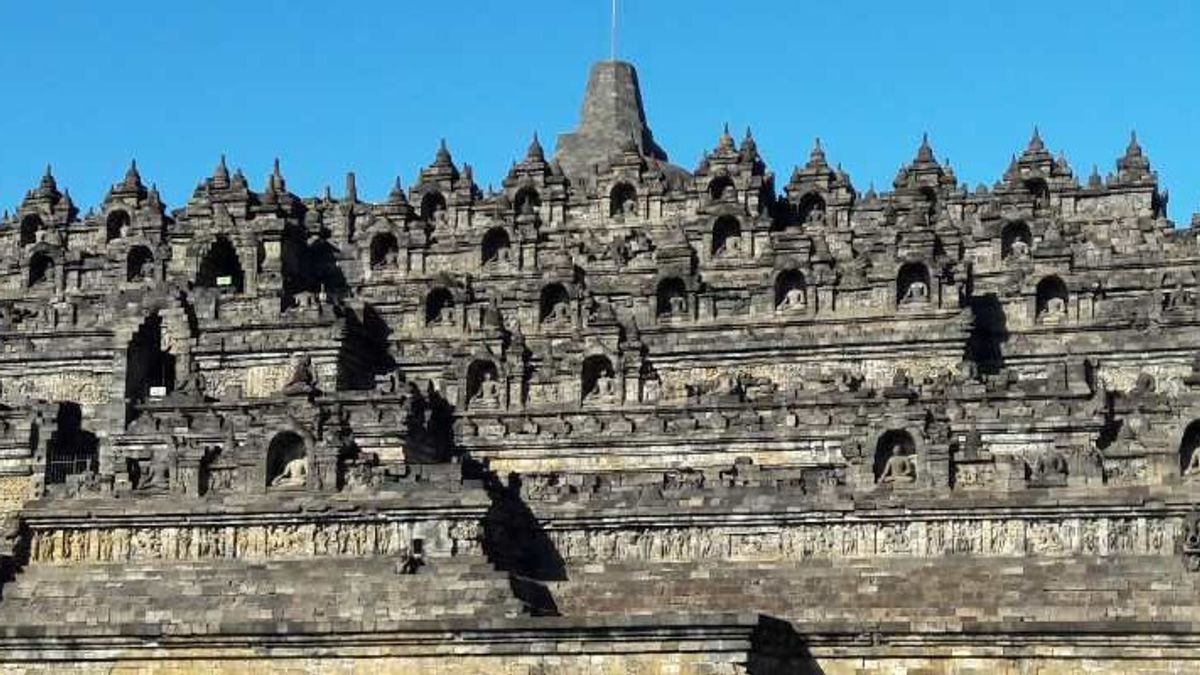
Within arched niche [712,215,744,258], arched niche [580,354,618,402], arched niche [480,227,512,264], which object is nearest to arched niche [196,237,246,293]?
arched niche [480,227,512,264]

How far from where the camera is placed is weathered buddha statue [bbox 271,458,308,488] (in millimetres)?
64375

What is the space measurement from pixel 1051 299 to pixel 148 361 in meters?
25.7

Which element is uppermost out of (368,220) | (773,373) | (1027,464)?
(368,220)

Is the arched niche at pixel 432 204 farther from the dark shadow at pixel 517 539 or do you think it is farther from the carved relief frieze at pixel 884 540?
the carved relief frieze at pixel 884 540

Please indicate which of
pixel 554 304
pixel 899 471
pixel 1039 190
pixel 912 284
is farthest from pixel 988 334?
pixel 899 471

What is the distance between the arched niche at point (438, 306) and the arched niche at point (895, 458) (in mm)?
22326

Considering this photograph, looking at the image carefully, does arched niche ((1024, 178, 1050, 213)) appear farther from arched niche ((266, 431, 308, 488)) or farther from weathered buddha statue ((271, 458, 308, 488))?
weathered buddha statue ((271, 458, 308, 488))

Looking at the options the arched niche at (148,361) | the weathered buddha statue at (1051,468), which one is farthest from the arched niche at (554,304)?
the weathered buddha statue at (1051,468)

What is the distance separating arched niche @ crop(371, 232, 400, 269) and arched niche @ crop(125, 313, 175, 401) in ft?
29.9

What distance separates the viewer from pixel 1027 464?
61.6 metres

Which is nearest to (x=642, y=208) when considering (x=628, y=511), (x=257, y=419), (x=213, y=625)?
(x=257, y=419)

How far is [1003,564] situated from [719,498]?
22.6 ft

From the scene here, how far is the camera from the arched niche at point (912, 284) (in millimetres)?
77938

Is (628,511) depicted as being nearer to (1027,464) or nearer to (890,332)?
(1027,464)
